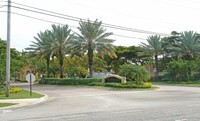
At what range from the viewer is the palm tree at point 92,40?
55.4 meters

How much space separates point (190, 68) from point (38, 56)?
28.4 metres

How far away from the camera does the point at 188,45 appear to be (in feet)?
226

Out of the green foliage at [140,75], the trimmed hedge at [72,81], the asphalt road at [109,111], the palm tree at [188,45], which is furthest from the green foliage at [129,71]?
the palm tree at [188,45]

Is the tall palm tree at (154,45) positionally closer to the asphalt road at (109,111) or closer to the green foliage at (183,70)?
the green foliage at (183,70)

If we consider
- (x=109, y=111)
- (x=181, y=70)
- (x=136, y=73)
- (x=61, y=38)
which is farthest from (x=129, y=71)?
(x=109, y=111)

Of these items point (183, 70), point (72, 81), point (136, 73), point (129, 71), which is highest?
point (183, 70)

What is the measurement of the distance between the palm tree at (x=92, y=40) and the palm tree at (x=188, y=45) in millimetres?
19093

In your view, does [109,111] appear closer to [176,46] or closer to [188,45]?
[188,45]

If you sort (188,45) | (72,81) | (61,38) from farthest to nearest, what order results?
(188,45), (61,38), (72,81)

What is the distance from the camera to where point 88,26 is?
5528 cm

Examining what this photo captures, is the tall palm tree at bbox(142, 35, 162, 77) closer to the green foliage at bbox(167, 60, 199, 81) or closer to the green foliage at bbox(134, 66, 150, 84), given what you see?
the green foliage at bbox(167, 60, 199, 81)

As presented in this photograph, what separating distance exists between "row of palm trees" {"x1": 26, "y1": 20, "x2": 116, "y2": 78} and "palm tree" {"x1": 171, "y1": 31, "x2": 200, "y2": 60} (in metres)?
18.0

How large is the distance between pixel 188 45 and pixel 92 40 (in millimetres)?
22870

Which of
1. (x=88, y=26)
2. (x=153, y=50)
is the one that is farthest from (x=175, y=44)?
(x=88, y=26)
